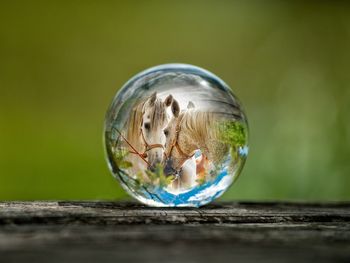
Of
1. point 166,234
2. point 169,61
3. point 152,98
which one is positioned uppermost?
point 169,61

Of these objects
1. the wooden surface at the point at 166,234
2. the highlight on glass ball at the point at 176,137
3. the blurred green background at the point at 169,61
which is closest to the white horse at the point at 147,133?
the highlight on glass ball at the point at 176,137

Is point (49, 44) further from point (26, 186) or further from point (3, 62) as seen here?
point (26, 186)

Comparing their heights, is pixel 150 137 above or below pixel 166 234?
above

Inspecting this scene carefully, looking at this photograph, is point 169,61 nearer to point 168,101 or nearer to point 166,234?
point 168,101

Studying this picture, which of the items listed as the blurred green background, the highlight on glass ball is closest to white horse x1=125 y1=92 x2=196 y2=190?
the highlight on glass ball

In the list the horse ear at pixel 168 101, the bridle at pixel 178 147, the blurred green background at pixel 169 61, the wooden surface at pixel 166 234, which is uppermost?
the blurred green background at pixel 169 61

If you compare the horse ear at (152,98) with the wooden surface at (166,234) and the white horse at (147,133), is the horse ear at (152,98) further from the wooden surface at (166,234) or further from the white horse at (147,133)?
the wooden surface at (166,234)

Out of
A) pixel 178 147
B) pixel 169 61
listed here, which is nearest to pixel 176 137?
pixel 178 147

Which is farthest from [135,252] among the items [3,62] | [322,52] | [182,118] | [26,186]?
[322,52]
